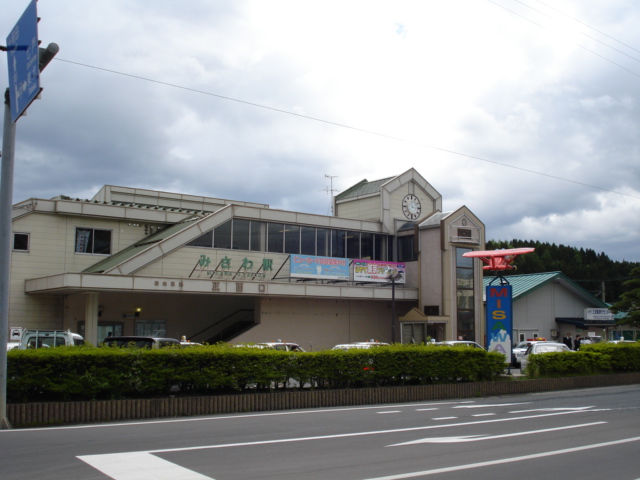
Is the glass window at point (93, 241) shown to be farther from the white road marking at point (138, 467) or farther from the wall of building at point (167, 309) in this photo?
the white road marking at point (138, 467)

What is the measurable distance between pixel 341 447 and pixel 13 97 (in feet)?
26.1

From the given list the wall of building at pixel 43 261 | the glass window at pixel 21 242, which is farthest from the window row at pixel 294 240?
→ the glass window at pixel 21 242

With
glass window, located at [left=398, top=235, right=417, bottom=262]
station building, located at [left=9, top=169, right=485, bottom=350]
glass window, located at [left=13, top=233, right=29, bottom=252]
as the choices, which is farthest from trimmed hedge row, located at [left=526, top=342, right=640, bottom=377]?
glass window, located at [left=13, top=233, right=29, bottom=252]

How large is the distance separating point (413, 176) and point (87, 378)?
33.3 metres

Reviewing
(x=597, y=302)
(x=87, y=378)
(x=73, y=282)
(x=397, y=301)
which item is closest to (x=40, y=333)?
(x=73, y=282)

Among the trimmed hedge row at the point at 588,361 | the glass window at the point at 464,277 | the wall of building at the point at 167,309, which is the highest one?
the glass window at the point at 464,277

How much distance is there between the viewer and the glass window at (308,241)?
3775cm

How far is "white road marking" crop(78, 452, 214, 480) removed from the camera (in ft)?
25.5

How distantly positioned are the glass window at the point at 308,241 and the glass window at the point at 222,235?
16.2 feet

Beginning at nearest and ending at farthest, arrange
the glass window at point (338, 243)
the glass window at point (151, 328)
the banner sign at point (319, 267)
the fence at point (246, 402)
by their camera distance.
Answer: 1. the fence at point (246, 402)
2. the glass window at point (151, 328)
3. the banner sign at point (319, 267)
4. the glass window at point (338, 243)

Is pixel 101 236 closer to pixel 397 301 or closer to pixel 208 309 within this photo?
pixel 208 309

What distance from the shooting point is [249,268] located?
34.8m

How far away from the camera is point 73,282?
2714 cm

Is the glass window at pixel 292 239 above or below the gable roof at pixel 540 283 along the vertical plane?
above
